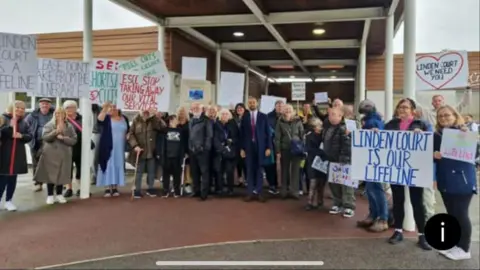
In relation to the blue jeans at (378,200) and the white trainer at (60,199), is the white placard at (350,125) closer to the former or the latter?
the blue jeans at (378,200)

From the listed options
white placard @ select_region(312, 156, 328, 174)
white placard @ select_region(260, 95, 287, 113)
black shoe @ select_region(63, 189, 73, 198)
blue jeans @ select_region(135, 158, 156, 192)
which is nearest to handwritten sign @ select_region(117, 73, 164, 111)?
blue jeans @ select_region(135, 158, 156, 192)

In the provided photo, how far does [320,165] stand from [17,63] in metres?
4.46

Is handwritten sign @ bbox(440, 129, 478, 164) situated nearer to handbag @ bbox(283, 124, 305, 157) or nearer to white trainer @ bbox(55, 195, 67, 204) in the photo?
handbag @ bbox(283, 124, 305, 157)

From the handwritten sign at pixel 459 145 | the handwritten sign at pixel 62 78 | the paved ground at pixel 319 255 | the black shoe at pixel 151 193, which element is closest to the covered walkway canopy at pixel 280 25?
the handwritten sign at pixel 62 78

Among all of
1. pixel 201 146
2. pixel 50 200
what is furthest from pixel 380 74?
pixel 50 200

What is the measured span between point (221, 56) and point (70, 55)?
4302 millimetres

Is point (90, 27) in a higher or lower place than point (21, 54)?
higher

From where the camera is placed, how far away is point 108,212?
628 cm

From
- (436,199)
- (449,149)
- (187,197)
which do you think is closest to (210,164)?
(187,197)

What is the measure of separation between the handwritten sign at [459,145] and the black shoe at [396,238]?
1101mm

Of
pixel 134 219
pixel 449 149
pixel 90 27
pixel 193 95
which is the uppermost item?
pixel 90 27

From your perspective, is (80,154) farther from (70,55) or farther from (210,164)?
(70,55)

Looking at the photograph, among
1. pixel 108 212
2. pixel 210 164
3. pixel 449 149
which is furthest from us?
pixel 210 164

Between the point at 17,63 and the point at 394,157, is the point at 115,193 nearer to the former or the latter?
the point at 17,63
